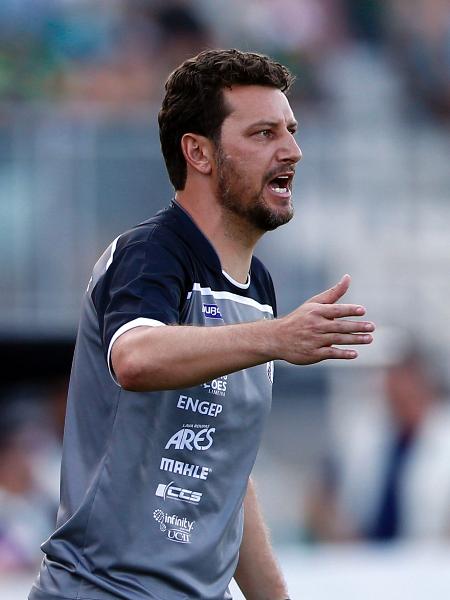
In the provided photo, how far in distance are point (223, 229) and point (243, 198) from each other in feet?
0.34

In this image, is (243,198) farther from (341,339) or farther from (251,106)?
(341,339)

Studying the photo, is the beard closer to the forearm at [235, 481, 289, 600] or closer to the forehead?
the forehead

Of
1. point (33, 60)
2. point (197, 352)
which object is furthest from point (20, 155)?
point (197, 352)

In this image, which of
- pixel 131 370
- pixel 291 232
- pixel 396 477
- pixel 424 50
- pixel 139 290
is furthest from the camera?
pixel 424 50

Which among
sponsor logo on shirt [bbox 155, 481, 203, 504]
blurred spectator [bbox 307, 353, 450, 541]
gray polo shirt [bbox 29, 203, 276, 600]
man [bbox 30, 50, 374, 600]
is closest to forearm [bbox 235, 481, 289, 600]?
man [bbox 30, 50, 374, 600]

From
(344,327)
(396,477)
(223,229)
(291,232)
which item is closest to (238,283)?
(223,229)

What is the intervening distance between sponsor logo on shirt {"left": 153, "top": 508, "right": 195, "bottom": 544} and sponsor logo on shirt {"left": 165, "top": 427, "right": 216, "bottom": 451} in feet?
0.56

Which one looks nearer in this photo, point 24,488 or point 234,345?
point 234,345

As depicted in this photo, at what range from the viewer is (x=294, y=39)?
447 inches

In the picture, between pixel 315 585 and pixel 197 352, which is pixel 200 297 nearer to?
pixel 197 352

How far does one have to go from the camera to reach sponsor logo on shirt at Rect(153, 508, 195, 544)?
337cm

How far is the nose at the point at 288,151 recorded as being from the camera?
3508 mm

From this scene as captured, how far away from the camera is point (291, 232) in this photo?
9367 mm

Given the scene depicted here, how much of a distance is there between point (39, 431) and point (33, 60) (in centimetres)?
335
